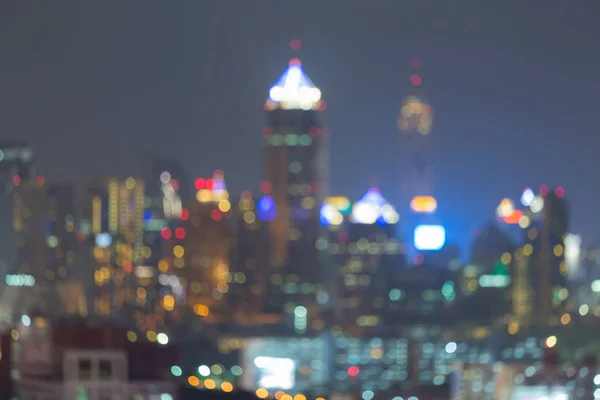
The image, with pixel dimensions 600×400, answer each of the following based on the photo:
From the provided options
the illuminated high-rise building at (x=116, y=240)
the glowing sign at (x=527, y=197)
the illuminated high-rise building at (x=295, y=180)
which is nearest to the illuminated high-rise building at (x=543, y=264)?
the glowing sign at (x=527, y=197)

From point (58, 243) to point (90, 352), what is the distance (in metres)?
24.5

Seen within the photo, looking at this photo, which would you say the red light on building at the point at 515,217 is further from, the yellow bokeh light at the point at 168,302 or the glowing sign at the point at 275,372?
the glowing sign at the point at 275,372

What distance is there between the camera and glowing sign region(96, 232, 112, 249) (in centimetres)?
3362

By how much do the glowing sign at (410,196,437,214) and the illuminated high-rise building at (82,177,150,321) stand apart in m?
8.16

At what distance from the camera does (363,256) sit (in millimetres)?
41500

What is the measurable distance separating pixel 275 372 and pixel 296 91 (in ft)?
63.9

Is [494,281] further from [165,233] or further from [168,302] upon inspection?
[168,302]

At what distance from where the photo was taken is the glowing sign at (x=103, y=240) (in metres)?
33.6

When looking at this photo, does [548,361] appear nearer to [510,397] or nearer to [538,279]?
[510,397]

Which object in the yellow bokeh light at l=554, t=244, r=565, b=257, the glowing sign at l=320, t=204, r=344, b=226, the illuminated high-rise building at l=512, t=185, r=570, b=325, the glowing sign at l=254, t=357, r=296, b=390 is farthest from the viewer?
the glowing sign at l=320, t=204, r=344, b=226

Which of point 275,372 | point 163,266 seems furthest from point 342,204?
point 275,372

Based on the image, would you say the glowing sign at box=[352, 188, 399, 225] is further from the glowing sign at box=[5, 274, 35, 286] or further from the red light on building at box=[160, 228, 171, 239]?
the glowing sign at box=[5, 274, 35, 286]

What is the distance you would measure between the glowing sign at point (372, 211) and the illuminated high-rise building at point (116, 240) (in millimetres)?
7389

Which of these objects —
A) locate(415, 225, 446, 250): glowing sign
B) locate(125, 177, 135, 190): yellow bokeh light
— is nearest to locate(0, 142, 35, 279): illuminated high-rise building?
locate(125, 177, 135, 190): yellow bokeh light
